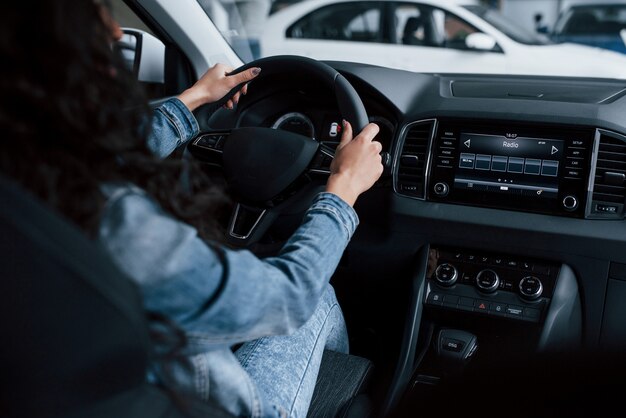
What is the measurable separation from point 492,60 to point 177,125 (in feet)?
12.6

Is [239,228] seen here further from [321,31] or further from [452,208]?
[321,31]

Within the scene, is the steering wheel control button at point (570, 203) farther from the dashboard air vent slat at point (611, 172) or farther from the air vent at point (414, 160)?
the air vent at point (414, 160)

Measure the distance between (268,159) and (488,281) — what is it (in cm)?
72

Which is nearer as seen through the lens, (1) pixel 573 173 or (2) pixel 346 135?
(2) pixel 346 135

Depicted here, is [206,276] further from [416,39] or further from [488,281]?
[416,39]

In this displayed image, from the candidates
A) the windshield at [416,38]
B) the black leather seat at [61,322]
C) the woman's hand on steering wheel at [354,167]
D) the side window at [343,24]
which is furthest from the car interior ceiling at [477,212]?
the side window at [343,24]

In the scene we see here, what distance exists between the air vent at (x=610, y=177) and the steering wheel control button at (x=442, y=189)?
1.27ft

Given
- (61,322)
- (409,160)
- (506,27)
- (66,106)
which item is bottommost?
(506,27)

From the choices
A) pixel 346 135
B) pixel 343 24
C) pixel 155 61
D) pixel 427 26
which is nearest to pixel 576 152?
pixel 346 135

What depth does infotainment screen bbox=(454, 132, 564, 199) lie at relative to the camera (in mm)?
1785

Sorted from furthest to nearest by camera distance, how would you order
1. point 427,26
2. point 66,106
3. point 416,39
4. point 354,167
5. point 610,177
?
1. point 427,26
2. point 416,39
3. point 610,177
4. point 354,167
5. point 66,106

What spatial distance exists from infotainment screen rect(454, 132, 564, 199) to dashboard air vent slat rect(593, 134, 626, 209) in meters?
0.10

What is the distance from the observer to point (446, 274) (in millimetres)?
1979

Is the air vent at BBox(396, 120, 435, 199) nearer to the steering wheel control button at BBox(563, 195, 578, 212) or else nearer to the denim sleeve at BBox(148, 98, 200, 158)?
the steering wheel control button at BBox(563, 195, 578, 212)
